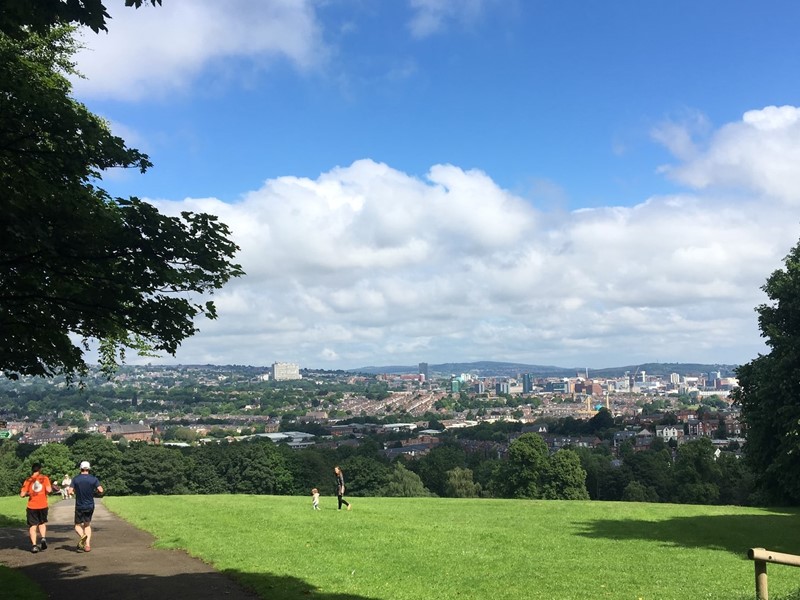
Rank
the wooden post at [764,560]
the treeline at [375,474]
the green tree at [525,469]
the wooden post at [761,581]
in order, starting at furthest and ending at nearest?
the treeline at [375,474], the green tree at [525,469], the wooden post at [761,581], the wooden post at [764,560]

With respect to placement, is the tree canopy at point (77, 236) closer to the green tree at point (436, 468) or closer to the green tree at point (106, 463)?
the green tree at point (106, 463)

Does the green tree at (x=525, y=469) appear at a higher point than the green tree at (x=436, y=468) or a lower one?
higher

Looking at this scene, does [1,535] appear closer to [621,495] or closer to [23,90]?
[23,90]

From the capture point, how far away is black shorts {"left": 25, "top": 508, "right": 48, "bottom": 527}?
52.0 feet

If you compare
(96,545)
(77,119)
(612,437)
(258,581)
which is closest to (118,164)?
(77,119)

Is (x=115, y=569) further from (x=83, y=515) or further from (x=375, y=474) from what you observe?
(x=375, y=474)

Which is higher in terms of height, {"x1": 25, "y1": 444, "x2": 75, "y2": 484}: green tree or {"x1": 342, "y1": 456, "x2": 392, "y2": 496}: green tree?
{"x1": 25, "y1": 444, "x2": 75, "y2": 484}: green tree

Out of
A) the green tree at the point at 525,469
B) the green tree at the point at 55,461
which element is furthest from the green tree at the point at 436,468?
the green tree at the point at 55,461

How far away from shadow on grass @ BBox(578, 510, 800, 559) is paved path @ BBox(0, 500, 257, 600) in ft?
39.1

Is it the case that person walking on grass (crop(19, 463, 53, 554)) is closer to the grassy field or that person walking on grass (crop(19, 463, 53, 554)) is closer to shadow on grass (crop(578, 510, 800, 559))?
the grassy field

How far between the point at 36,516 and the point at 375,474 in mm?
57854

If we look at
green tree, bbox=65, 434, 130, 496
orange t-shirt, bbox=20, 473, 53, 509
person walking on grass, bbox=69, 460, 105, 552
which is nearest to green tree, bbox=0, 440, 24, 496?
green tree, bbox=65, 434, 130, 496

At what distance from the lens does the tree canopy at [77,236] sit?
30.5 feet

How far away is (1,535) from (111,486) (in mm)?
48396
